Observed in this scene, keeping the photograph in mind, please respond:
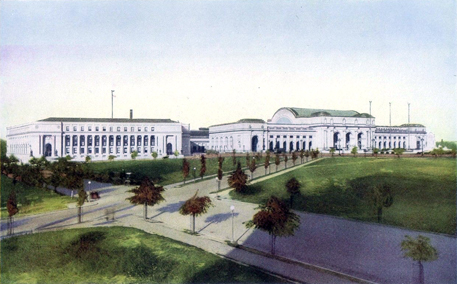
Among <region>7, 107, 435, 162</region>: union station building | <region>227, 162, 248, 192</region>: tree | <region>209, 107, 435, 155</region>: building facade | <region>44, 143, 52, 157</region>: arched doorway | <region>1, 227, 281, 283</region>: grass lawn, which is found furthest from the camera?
<region>209, 107, 435, 155</region>: building facade

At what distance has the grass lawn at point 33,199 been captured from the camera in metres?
30.1

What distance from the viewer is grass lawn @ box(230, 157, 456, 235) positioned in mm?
24047

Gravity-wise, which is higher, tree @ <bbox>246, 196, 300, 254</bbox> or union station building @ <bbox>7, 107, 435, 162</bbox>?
union station building @ <bbox>7, 107, 435, 162</bbox>

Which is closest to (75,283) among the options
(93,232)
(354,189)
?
(93,232)

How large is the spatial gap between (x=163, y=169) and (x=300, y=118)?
54.4 m

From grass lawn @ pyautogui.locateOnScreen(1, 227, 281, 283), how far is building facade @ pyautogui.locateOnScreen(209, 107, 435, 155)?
6549 centimetres

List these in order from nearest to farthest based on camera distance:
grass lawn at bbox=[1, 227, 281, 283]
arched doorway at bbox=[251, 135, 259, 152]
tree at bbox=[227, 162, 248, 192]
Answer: grass lawn at bbox=[1, 227, 281, 283] → tree at bbox=[227, 162, 248, 192] → arched doorway at bbox=[251, 135, 259, 152]

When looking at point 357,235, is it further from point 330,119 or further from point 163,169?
point 330,119

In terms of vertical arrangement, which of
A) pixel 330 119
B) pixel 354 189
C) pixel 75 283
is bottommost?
pixel 75 283

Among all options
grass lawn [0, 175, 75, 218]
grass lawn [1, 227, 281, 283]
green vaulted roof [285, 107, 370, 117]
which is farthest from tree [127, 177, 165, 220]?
green vaulted roof [285, 107, 370, 117]

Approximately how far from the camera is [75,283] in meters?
15.4

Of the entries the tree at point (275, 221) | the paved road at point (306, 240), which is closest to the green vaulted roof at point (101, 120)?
the paved road at point (306, 240)

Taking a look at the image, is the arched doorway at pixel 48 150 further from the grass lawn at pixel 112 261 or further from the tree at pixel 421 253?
the tree at pixel 421 253

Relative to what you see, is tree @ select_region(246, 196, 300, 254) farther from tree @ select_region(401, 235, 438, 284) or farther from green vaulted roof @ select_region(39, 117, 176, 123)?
green vaulted roof @ select_region(39, 117, 176, 123)
